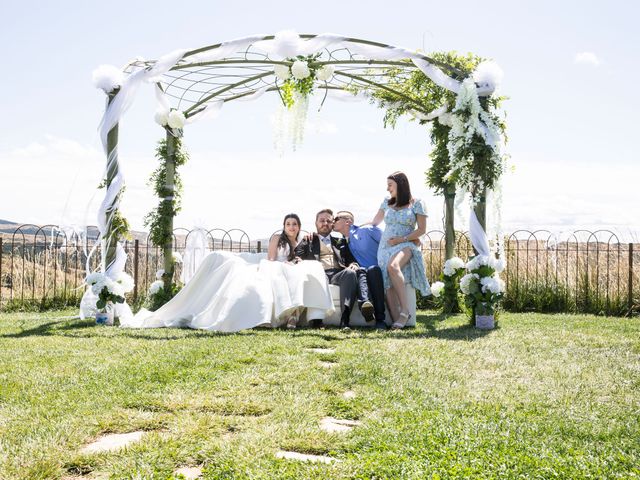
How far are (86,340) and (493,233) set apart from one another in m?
4.74

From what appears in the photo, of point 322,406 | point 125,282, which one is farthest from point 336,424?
point 125,282

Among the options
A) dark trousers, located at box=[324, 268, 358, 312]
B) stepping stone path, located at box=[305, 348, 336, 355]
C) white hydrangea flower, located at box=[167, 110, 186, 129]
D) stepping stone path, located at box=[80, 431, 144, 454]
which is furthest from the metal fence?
stepping stone path, located at box=[80, 431, 144, 454]

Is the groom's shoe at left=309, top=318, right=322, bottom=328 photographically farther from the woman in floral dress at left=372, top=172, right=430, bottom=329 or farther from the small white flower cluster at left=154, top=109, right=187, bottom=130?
the small white flower cluster at left=154, top=109, right=187, bottom=130

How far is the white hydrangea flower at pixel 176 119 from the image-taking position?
8.93m

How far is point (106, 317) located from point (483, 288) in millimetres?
4662

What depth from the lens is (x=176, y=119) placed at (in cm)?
894

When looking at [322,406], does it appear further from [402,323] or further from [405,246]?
[405,246]

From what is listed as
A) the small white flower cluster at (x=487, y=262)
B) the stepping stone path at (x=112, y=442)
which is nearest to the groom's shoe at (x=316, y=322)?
the small white flower cluster at (x=487, y=262)

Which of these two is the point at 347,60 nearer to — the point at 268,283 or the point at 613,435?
the point at 268,283

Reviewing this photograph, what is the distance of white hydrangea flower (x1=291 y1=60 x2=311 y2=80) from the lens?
741cm

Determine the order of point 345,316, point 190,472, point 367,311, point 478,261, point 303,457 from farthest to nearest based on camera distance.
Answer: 1. point 478,261
2. point 345,316
3. point 367,311
4. point 303,457
5. point 190,472

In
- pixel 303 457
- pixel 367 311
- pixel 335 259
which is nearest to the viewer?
pixel 303 457

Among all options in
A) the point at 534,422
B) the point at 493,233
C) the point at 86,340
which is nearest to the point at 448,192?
the point at 493,233

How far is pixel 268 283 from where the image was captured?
7105mm
